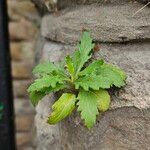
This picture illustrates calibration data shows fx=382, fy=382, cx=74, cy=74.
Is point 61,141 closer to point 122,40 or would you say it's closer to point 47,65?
point 47,65

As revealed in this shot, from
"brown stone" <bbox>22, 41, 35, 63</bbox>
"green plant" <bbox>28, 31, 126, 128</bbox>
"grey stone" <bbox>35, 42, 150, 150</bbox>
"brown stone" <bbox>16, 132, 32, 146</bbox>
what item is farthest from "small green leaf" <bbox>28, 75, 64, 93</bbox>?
"brown stone" <bbox>16, 132, 32, 146</bbox>

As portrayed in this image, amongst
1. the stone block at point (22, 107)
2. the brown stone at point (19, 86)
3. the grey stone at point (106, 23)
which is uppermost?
the grey stone at point (106, 23)

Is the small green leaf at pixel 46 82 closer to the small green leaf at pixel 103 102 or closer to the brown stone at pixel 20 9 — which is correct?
the small green leaf at pixel 103 102

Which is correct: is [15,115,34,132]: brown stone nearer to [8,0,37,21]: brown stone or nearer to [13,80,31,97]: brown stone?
[13,80,31,97]: brown stone

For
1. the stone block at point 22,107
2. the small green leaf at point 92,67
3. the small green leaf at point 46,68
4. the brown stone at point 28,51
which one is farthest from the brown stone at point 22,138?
the small green leaf at point 92,67

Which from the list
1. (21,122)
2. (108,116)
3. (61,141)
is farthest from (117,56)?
(21,122)
